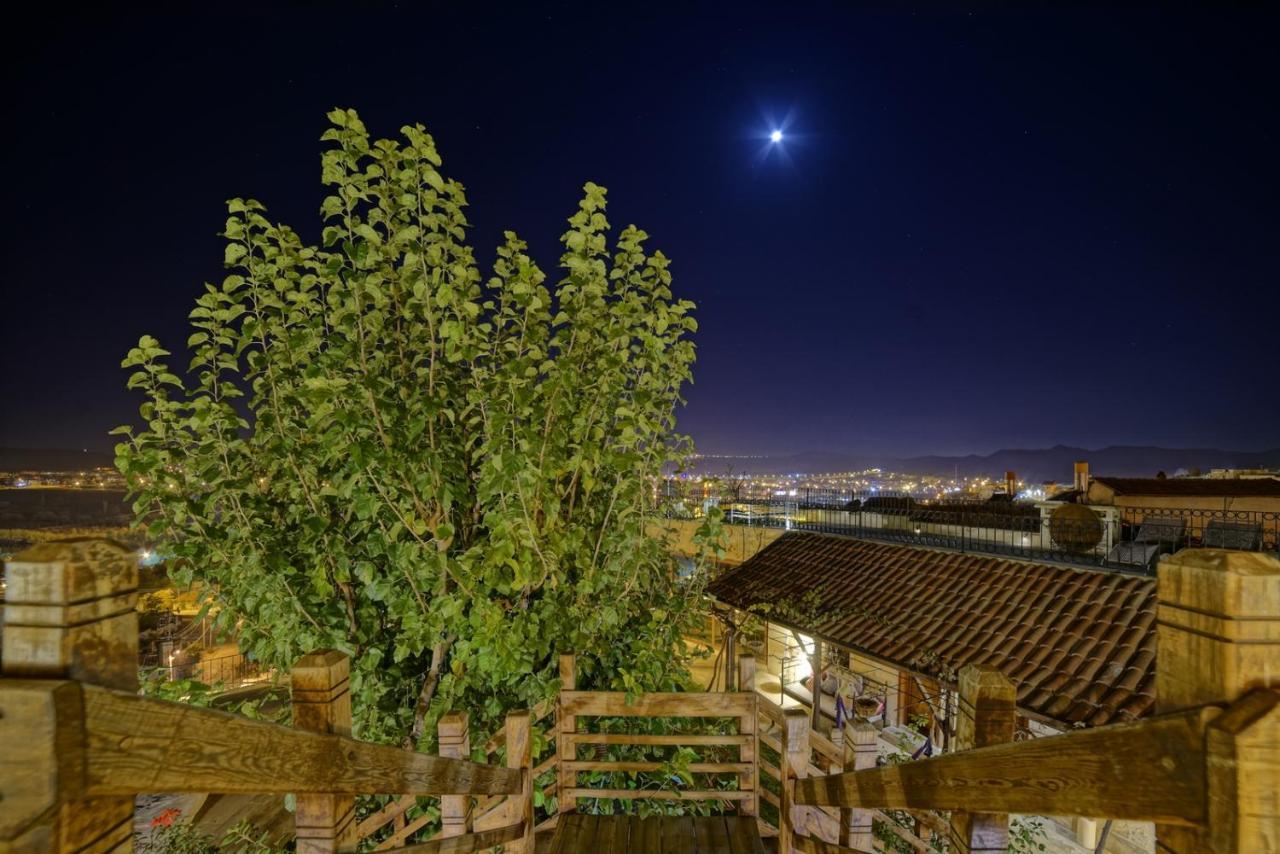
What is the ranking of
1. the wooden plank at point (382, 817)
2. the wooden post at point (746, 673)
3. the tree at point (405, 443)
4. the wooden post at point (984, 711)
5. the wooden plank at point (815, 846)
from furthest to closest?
the wooden post at point (746, 673), the tree at point (405, 443), the wooden plank at point (382, 817), the wooden plank at point (815, 846), the wooden post at point (984, 711)

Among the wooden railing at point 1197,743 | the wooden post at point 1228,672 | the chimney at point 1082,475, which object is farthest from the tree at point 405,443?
the chimney at point 1082,475

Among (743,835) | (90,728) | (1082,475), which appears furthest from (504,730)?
(1082,475)

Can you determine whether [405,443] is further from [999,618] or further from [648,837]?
[999,618]

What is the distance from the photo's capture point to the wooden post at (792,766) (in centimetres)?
336

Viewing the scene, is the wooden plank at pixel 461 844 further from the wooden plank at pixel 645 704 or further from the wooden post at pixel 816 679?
the wooden post at pixel 816 679

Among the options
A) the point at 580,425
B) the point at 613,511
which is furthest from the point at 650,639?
the point at 580,425

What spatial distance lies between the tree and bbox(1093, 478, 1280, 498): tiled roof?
1939cm

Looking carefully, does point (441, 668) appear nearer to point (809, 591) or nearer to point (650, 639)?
point (650, 639)

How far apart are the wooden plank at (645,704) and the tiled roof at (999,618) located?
13.0 feet

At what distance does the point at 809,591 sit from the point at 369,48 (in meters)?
24.6

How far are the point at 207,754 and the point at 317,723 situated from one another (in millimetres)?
723

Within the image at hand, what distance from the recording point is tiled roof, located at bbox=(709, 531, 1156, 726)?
19.9ft

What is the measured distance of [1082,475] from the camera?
16609mm

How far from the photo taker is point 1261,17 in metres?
35.5
